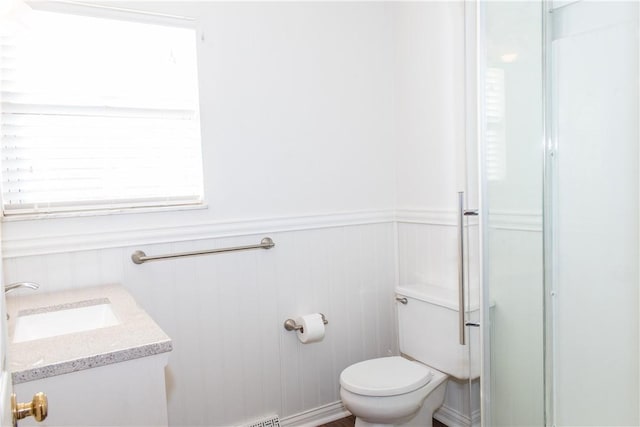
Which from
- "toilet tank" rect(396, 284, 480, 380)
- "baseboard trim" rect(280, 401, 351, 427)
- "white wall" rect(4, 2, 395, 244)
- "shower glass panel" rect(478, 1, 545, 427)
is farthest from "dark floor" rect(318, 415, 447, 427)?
"white wall" rect(4, 2, 395, 244)

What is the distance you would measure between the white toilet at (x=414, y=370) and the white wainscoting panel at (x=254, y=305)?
303mm

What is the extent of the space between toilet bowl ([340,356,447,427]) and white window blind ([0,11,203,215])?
1.06m

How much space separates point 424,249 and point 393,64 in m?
1.02

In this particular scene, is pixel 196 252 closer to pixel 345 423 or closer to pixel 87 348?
pixel 87 348

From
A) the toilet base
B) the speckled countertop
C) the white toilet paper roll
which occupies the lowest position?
the toilet base

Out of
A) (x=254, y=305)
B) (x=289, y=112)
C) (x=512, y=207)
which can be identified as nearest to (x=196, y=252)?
(x=254, y=305)

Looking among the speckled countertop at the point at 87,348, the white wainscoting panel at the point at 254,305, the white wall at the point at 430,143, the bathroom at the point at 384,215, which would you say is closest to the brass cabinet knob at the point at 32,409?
the speckled countertop at the point at 87,348

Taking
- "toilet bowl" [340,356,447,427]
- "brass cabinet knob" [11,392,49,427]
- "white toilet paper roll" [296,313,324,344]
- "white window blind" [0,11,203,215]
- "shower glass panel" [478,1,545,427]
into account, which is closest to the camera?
"brass cabinet knob" [11,392,49,427]

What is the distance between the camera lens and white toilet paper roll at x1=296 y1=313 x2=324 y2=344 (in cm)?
220

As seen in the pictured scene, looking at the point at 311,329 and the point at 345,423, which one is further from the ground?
the point at 311,329

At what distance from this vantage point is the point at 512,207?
1.55 m

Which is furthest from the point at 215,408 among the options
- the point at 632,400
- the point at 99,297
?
the point at 632,400

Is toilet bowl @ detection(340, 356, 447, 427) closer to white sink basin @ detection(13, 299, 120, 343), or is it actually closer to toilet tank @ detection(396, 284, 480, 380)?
toilet tank @ detection(396, 284, 480, 380)

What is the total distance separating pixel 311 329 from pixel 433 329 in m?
0.56
